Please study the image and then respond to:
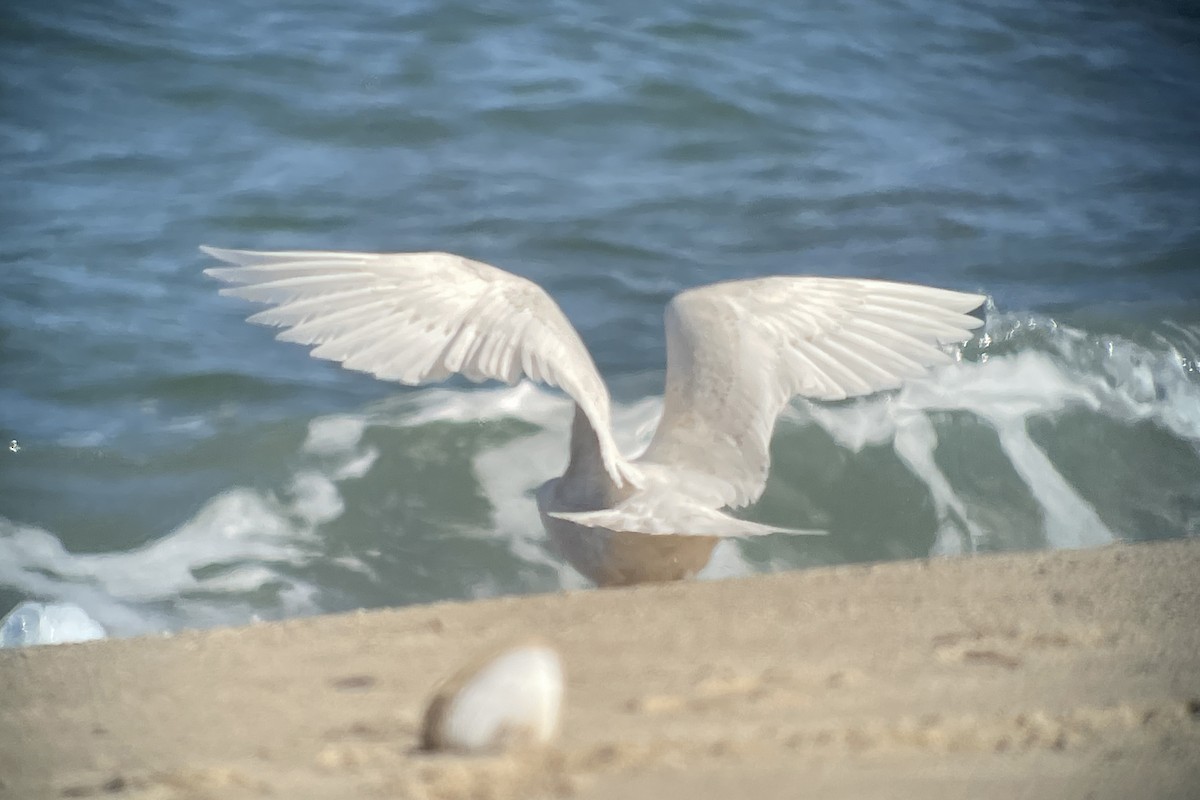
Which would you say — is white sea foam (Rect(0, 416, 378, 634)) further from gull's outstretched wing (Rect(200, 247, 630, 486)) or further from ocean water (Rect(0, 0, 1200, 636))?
gull's outstretched wing (Rect(200, 247, 630, 486))

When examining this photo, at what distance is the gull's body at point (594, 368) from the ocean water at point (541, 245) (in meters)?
1.31

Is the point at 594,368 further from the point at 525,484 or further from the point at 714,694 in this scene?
the point at 525,484

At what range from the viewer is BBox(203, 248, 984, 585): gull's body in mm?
3123

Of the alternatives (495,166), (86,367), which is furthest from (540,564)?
(495,166)

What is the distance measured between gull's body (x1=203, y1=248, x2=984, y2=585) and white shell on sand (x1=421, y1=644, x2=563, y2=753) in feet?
3.29

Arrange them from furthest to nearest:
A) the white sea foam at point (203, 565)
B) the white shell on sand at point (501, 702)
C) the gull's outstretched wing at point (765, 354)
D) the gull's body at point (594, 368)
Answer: the white sea foam at point (203, 565) → the gull's outstretched wing at point (765, 354) → the gull's body at point (594, 368) → the white shell on sand at point (501, 702)

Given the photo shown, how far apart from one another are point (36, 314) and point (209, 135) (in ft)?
5.67

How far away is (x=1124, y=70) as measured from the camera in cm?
941

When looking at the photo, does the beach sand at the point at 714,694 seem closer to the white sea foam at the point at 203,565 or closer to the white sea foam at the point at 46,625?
the white sea foam at the point at 46,625

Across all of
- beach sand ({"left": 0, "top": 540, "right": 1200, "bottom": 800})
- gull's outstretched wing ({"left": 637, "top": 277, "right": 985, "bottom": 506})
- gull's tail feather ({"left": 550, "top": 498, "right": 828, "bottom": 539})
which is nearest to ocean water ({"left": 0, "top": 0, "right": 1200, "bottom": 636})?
gull's outstretched wing ({"left": 637, "top": 277, "right": 985, "bottom": 506})

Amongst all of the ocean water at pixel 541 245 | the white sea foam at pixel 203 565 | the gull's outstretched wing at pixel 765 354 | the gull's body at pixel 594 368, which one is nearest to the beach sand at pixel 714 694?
the gull's body at pixel 594 368

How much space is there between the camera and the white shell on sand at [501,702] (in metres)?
1.90

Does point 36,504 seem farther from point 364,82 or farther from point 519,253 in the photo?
point 364,82

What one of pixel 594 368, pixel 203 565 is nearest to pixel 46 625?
pixel 203 565
